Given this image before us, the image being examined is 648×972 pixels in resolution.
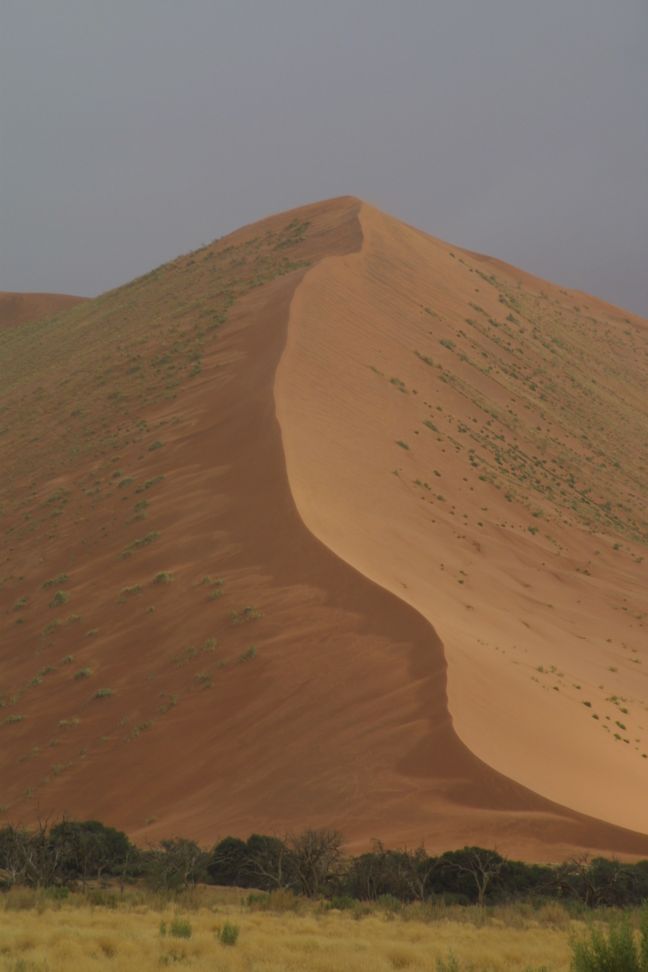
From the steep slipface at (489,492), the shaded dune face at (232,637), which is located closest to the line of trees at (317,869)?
the shaded dune face at (232,637)

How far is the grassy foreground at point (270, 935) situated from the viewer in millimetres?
9375

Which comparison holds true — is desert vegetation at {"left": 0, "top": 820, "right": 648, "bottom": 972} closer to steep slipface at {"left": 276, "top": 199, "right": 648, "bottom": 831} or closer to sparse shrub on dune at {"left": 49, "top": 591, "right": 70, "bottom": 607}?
steep slipface at {"left": 276, "top": 199, "right": 648, "bottom": 831}

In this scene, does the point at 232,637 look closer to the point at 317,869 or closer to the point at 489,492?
the point at 317,869

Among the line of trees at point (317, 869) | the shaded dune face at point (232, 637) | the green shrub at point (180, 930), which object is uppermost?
the shaded dune face at point (232, 637)

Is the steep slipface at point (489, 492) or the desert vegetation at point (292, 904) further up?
the steep slipface at point (489, 492)

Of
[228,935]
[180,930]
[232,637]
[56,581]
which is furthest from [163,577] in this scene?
[228,935]

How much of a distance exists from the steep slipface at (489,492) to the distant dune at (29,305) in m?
52.2

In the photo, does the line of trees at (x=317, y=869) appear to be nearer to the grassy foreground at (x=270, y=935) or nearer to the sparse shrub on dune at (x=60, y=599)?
the grassy foreground at (x=270, y=935)

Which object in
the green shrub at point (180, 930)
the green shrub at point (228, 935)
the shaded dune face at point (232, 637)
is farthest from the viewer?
the shaded dune face at point (232, 637)

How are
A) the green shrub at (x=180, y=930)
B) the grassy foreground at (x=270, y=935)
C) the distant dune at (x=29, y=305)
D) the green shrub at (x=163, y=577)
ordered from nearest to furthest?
the grassy foreground at (x=270, y=935) → the green shrub at (x=180, y=930) → the green shrub at (x=163, y=577) → the distant dune at (x=29, y=305)

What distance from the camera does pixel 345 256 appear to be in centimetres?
4409

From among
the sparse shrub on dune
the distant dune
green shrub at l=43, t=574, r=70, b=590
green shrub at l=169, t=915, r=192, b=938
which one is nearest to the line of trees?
green shrub at l=169, t=915, r=192, b=938

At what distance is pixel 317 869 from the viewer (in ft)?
41.5

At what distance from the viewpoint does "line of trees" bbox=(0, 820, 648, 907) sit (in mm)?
12195
